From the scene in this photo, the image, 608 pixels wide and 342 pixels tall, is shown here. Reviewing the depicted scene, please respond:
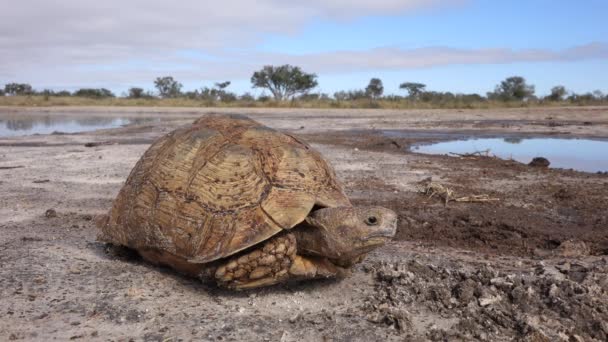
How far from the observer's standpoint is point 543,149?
50.7 feet

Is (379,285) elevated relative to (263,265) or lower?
lower

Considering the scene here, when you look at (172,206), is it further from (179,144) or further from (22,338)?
(22,338)

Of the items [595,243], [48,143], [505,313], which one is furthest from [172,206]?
[48,143]

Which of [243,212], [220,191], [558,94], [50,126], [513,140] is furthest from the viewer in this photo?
[558,94]

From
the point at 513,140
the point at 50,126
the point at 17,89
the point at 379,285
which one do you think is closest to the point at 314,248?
the point at 379,285

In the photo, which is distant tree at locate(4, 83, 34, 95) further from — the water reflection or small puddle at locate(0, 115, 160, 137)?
the water reflection

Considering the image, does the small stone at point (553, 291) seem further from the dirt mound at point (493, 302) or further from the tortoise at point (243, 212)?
the tortoise at point (243, 212)

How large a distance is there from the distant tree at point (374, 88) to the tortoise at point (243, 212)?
52431 mm

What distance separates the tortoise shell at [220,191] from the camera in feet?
13.2

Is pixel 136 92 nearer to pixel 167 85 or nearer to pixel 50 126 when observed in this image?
pixel 167 85

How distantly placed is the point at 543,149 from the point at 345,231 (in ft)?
43.0

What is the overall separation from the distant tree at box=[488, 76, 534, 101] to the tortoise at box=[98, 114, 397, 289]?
162 ft

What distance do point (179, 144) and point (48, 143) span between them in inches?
521

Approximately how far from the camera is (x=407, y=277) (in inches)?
169
